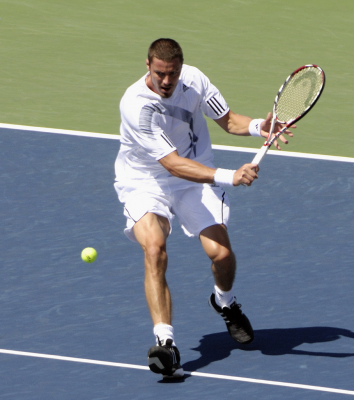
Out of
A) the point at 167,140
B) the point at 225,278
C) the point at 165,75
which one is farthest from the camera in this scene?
the point at 225,278

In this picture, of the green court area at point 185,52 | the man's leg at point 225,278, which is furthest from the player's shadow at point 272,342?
the green court area at point 185,52

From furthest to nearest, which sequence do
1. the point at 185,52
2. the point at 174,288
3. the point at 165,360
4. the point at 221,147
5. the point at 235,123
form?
the point at 185,52
the point at 221,147
the point at 174,288
the point at 235,123
the point at 165,360

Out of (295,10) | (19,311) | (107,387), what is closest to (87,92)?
(295,10)

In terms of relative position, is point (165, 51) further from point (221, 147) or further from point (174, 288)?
point (221, 147)

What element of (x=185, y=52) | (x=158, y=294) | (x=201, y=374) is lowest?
(x=201, y=374)

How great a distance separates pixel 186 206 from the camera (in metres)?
7.15

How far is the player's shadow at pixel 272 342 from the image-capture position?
6.82 m

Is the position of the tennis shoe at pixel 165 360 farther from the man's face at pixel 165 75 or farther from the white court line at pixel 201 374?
the man's face at pixel 165 75

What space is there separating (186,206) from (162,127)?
2.02 ft

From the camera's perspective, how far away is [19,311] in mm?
7383

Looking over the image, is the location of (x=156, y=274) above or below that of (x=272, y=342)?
above

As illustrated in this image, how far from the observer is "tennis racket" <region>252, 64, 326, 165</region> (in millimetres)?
7039

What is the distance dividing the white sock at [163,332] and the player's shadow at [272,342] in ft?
1.06

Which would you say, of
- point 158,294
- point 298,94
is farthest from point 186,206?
point 298,94
